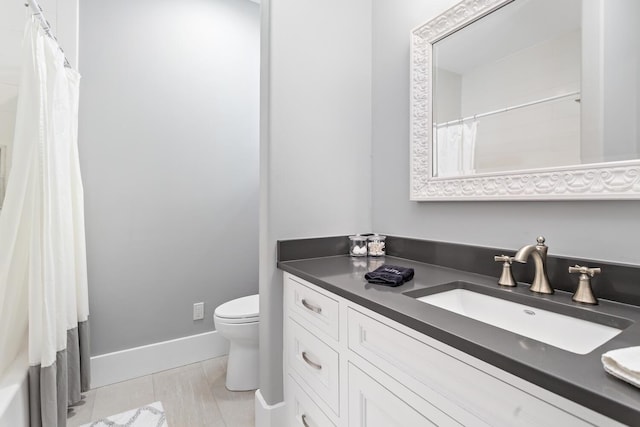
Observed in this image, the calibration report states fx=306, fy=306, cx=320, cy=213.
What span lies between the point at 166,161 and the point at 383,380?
6.53 feet

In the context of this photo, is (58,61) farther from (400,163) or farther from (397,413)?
(397,413)

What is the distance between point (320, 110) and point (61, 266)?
1.39 metres

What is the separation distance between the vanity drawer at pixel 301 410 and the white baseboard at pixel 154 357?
1.12 meters

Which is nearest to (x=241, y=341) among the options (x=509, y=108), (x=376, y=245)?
(x=376, y=245)

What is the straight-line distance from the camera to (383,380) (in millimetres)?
827

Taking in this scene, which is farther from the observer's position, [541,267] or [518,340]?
[541,267]

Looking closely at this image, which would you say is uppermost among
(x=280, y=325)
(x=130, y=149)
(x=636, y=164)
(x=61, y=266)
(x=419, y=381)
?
(x=130, y=149)

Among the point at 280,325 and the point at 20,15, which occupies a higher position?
the point at 20,15

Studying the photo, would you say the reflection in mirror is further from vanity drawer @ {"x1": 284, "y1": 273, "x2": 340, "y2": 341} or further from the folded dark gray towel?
vanity drawer @ {"x1": 284, "y1": 273, "x2": 340, "y2": 341}

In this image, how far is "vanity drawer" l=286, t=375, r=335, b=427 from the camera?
1.11 metres

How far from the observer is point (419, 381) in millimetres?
724

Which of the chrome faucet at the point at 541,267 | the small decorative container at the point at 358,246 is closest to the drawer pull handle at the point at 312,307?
the small decorative container at the point at 358,246

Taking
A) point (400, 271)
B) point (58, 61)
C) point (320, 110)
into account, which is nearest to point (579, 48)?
point (400, 271)

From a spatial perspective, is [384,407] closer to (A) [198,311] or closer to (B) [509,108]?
(B) [509,108]
